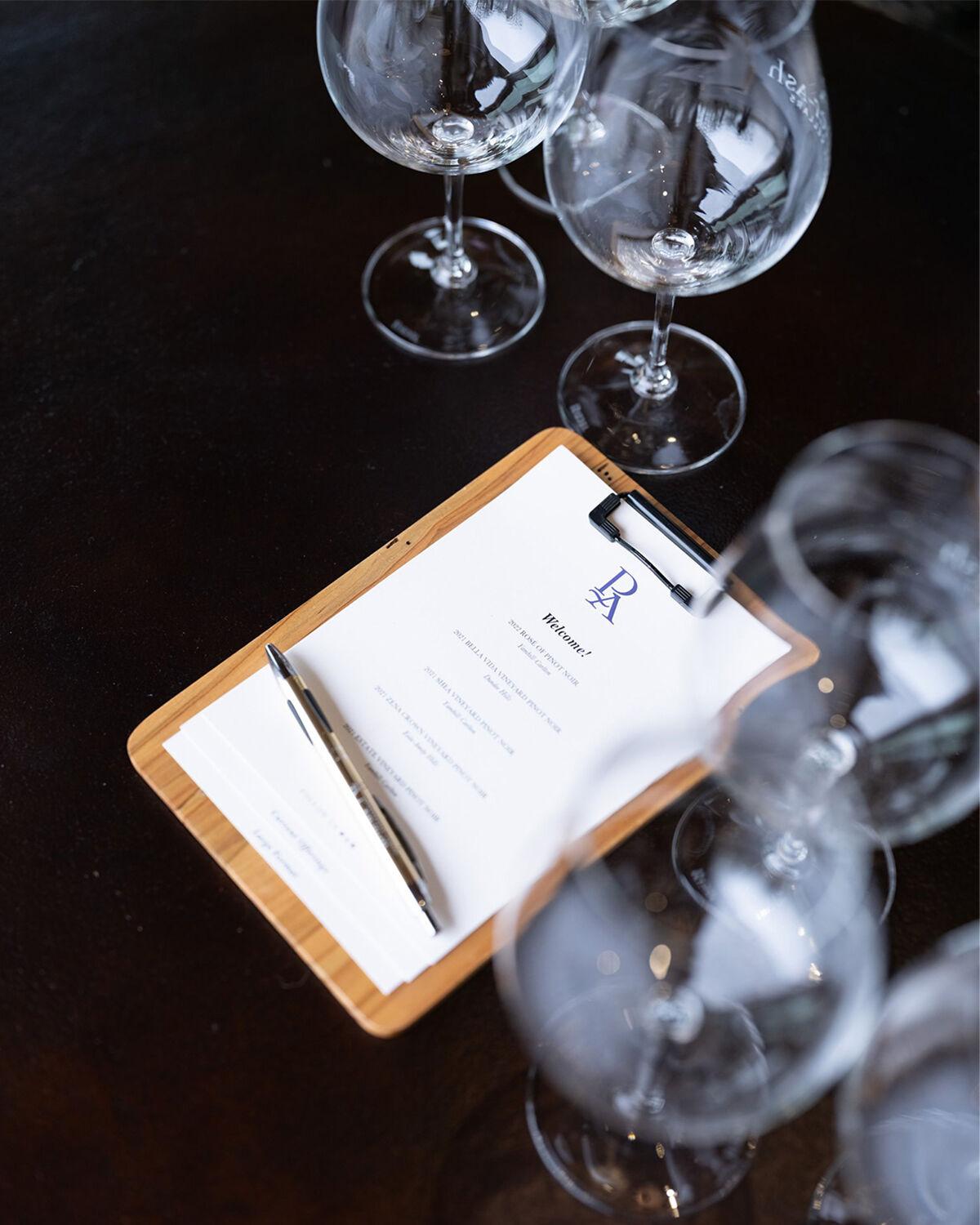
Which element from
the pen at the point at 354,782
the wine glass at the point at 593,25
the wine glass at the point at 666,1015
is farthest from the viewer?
the wine glass at the point at 593,25

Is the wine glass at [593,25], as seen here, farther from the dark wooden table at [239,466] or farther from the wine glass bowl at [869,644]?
the wine glass bowl at [869,644]

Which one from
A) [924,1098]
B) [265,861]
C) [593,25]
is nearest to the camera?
[924,1098]

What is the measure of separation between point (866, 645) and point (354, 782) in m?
0.21

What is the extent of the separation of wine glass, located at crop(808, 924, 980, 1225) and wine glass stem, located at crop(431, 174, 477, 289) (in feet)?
1.44

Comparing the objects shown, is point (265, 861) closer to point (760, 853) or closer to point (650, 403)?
point (760, 853)

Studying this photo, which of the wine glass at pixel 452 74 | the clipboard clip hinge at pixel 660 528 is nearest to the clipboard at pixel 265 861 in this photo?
the clipboard clip hinge at pixel 660 528

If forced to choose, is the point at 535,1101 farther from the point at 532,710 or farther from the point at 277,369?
the point at 277,369

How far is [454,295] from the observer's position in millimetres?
687

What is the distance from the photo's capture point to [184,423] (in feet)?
2.06

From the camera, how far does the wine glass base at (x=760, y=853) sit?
18.8 inches

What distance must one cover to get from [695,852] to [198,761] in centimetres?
21

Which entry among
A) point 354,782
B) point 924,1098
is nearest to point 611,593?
point 354,782

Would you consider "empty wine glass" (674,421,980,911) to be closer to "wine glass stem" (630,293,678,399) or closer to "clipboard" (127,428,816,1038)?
"clipboard" (127,428,816,1038)

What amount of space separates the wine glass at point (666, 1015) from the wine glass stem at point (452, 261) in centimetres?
35
